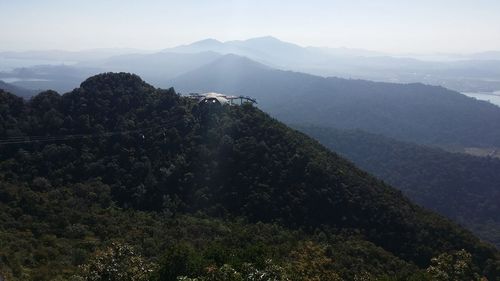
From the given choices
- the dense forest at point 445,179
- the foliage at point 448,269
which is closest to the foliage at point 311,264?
the foliage at point 448,269

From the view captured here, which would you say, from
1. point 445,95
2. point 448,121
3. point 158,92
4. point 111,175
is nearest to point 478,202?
point 158,92

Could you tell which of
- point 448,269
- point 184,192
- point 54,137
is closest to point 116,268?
point 448,269

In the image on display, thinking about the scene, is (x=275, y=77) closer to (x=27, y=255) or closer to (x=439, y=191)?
(x=439, y=191)

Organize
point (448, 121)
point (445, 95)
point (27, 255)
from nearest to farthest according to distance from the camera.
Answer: point (27, 255)
point (448, 121)
point (445, 95)

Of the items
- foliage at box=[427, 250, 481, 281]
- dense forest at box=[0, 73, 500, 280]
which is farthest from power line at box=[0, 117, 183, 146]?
foliage at box=[427, 250, 481, 281]

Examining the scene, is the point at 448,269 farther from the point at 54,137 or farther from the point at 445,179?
the point at 445,179

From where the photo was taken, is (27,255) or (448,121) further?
(448,121)

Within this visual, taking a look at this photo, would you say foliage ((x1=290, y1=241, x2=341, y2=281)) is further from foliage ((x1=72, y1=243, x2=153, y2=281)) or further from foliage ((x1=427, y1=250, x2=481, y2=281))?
foliage ((x1=72, y1=243, x2=153, y2=281))

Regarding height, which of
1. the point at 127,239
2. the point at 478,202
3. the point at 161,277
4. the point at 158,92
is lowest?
the point at 478,202
